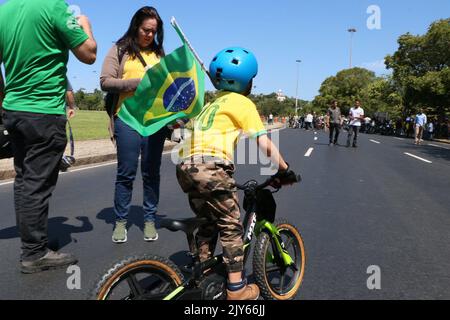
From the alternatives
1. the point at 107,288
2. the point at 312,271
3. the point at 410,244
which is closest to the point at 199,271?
the point at 107,288

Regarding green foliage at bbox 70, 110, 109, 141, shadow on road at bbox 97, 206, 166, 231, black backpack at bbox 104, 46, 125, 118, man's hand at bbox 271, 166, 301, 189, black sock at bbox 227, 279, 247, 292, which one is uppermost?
black backpack at bbox 104, 46, 125, 118

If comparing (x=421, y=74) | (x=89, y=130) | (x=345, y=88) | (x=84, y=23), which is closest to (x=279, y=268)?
(x=84, y=23)

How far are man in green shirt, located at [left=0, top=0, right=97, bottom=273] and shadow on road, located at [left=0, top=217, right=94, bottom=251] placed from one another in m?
0.59

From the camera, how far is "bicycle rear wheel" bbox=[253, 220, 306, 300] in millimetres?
2891

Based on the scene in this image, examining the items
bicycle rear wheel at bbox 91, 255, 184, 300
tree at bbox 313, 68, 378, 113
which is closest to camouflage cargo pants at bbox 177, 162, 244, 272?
bicycle rear wheel at bbox 91, 255, 184, 300

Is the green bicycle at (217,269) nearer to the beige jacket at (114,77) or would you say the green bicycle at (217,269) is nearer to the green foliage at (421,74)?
the beige jacket at (114,77)

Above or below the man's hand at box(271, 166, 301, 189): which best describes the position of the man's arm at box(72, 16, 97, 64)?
above

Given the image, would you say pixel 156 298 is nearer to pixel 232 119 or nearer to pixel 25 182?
pixel 232 119

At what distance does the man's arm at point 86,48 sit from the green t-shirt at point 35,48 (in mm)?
38

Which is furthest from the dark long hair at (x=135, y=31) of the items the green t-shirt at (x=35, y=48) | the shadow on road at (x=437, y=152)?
the shadow on road at (x=437, y=152)

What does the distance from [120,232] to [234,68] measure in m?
2.11

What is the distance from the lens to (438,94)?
108 ft

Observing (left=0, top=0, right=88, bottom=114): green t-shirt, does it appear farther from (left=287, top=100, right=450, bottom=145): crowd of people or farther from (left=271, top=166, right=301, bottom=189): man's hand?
(left=287, top=100, right=450, bottom=145): crowd of people
